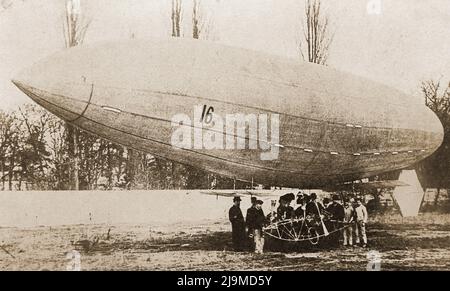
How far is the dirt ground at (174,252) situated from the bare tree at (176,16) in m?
1.57

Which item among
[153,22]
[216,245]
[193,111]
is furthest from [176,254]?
[153,22]

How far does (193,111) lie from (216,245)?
47.3 inches

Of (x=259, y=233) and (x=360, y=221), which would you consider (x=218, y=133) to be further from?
(x=360, y=221)

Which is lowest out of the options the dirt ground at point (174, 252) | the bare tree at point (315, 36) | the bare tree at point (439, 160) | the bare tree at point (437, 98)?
the dirt ground at point (174, 252)

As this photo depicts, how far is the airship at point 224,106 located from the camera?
9.60ft

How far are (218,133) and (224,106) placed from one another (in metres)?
0.19

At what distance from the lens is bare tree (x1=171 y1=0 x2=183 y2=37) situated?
371 centimetres

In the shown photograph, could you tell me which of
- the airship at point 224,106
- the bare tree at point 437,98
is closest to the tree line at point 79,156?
the airship at point 224,106

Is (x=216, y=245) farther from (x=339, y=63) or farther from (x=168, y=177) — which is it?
(x=339, y=63)

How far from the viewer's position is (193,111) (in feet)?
10.0

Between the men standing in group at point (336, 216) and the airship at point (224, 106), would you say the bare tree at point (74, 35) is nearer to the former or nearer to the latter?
the airship at point (224, 106)

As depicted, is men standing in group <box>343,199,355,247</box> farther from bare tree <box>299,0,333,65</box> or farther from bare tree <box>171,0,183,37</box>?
bare tree <box>171,0,183,37</box>

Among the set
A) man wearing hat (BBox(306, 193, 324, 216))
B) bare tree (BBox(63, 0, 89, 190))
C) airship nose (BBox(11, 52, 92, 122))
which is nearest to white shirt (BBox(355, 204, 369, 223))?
man wearing hat (BBox(306, 193, 324, 216))

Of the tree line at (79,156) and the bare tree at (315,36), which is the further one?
the bare tree at (315,36)
